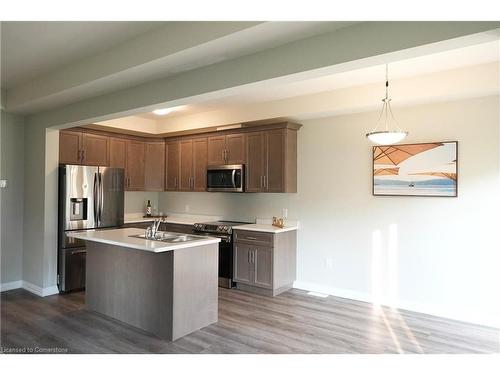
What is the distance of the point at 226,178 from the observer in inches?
207

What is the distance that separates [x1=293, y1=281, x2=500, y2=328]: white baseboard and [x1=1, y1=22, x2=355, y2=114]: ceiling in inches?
129

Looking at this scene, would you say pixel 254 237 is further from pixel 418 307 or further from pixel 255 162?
pixel 418 307

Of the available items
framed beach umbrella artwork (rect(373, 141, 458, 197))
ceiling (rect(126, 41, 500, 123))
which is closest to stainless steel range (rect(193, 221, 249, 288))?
ceiling (rect(126, 41, 500, 123))

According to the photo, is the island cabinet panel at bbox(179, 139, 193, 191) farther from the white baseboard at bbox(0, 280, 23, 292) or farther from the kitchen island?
the white baseboard at bbox(0, 280, 23, 292)

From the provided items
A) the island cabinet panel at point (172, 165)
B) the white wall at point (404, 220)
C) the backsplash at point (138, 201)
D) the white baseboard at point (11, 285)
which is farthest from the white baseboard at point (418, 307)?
the white baseboard at point (11, 285)

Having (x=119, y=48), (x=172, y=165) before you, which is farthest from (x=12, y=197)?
(x=119, y=48)

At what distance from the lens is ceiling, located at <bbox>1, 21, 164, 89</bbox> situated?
2621mm

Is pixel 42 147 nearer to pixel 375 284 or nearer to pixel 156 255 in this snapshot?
pixel 156 255

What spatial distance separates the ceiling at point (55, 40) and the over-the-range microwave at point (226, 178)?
2.52 meters

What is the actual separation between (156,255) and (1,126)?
313 centimetres

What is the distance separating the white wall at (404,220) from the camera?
11.9 feet

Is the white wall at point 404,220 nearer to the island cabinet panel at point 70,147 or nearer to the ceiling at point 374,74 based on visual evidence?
the ceiling at point 374,74

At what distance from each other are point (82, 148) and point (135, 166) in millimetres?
997

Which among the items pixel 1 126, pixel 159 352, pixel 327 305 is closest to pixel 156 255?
pixel 159 352
